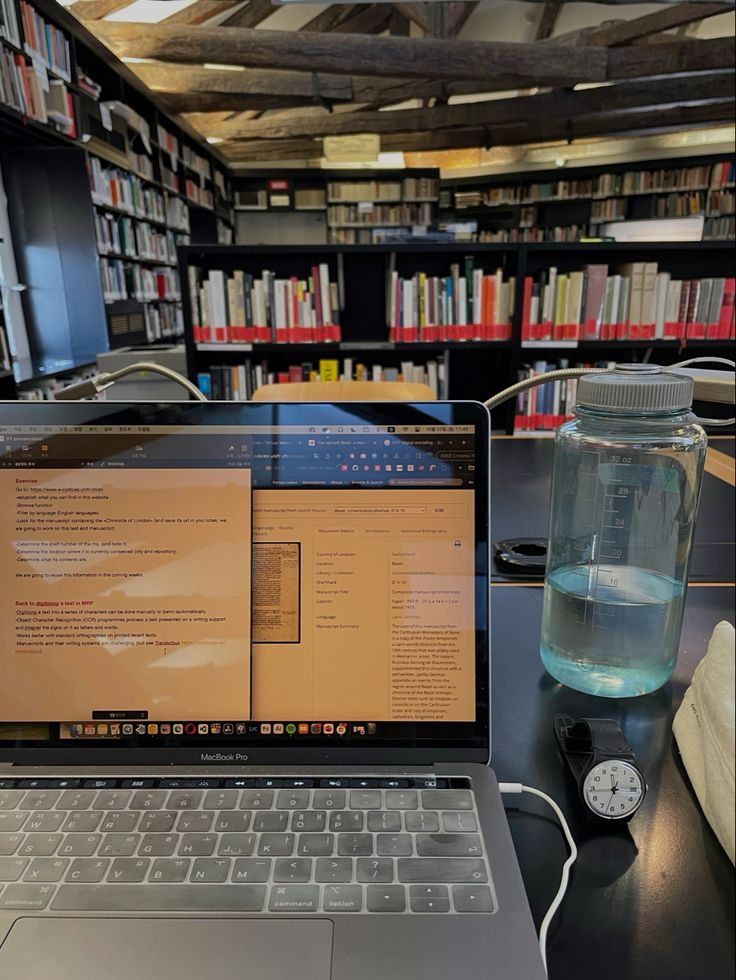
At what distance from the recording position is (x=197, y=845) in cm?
41

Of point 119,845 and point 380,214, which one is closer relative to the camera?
point 119,845

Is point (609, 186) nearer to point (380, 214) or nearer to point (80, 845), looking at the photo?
point (380, 214)

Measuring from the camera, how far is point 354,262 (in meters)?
2.84

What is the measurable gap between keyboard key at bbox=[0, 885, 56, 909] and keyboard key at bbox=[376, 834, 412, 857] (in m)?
0.22

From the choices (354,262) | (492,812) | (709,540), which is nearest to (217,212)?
(354,262)

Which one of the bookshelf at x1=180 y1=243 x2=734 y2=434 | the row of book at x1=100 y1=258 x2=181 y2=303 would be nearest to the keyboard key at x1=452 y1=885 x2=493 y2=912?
the bookshelf at x1=180 y1=243 x2=734 y2=434

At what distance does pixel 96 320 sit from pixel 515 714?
3.62 meters

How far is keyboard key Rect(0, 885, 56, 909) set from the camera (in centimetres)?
37

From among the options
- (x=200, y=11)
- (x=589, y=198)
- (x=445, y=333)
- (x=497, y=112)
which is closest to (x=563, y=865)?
(x=445, y=333)

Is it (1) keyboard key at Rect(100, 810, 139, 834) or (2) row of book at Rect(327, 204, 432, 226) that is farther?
(2) row of book at Rect(327, 204, 432, 226)

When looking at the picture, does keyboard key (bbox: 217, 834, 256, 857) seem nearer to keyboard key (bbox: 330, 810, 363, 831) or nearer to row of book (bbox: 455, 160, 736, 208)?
keyboard key (bbox: 330, 810, 363, 831)

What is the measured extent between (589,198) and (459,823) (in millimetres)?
6971

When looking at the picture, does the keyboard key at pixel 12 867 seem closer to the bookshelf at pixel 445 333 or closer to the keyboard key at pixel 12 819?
the keyboard key at pixel 12 819

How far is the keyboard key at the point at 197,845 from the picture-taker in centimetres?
40
